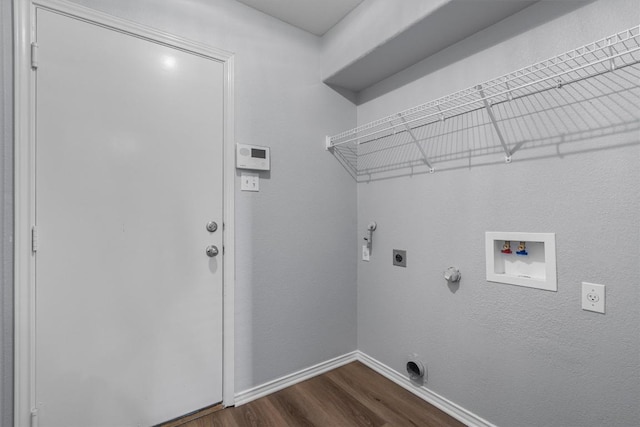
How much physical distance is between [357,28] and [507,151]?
1.14 meters

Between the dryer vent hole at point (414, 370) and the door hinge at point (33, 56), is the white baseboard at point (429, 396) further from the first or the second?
the door hinge at point (33, 56)

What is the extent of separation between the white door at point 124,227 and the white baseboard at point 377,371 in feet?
0.84

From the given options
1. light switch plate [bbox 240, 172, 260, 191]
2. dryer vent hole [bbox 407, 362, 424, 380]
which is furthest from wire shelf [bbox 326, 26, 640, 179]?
dryer vent hole [bbox 407, 362, 424, 380]

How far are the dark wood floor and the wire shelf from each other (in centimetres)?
138

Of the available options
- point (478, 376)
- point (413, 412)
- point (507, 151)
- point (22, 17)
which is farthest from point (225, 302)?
point (507, 151)

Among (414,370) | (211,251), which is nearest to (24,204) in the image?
(211,251)

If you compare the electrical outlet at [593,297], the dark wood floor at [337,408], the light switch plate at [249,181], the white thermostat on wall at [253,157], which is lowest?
the dark wood floor at [337,408]

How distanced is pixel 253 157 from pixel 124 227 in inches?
29.9

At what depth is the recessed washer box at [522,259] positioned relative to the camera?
48.7 inches

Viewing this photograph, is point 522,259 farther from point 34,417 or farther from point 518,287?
point 34,417

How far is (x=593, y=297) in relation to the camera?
3.69ft

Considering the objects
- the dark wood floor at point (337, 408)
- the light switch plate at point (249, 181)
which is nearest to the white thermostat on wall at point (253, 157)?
the light switch plate at point (249, 181)

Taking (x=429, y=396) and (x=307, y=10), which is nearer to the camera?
(x=429, y=396)

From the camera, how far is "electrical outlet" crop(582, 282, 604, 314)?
1.11 m
